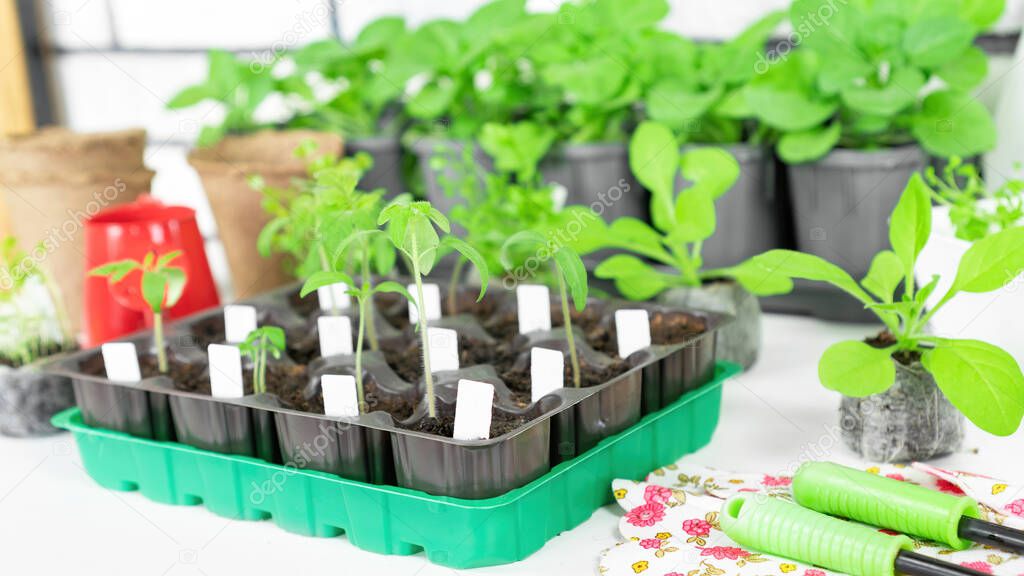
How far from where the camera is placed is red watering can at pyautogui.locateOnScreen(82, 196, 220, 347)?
1.20 meters

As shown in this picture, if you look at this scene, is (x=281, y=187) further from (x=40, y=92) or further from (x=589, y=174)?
(x=40, y=92)

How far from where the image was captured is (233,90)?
1.52 meters

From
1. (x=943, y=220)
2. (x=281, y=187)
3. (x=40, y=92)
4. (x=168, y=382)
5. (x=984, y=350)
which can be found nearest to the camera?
(x=984, y=350)

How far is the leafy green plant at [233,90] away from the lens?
58.9 inches

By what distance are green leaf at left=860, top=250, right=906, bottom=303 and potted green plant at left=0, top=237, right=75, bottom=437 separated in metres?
0.81

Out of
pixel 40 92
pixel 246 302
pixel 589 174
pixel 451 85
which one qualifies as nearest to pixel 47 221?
pixel 246 302

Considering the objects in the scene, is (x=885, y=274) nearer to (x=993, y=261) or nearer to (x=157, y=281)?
(x=993, y=261)

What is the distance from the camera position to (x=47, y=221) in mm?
1424

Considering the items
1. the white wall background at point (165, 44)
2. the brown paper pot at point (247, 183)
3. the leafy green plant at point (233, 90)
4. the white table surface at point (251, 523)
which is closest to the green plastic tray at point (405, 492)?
the white table surface at point (251, 523)

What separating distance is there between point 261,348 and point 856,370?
528mm

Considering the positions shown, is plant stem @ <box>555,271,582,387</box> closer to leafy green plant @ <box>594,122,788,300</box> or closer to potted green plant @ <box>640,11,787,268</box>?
leafy green plant @ <box>594,122,788,300</box>

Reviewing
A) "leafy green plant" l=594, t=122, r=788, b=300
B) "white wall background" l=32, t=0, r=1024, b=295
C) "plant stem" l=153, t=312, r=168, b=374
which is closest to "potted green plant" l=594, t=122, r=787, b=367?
"leafy green plant" l=594, t=122, r=788, b=300

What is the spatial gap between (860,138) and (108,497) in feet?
2.92

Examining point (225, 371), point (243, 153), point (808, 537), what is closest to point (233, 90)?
point (243, 153)
